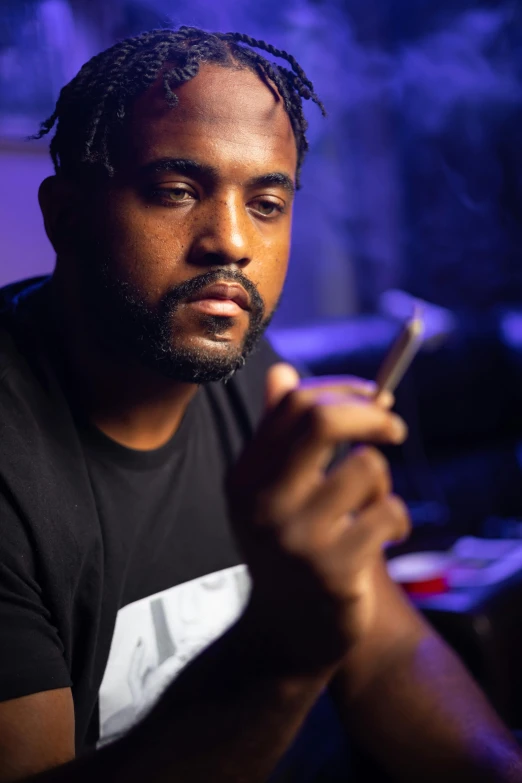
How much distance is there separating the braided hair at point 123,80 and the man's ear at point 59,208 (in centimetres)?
2

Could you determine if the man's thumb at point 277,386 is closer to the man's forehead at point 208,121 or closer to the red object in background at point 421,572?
the man's forehead at point 208,121

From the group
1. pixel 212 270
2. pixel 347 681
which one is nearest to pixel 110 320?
pixel 212 270

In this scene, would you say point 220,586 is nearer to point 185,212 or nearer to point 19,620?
point 19,620

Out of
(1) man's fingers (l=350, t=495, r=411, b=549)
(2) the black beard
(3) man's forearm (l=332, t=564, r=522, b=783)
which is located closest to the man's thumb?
(1) man's fingers (l=350, t=495, r=411, b=549)

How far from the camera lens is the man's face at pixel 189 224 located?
3.27ft

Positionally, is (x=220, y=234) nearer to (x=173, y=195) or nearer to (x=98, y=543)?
(x=173, y=195)

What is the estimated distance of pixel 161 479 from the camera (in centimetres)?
117

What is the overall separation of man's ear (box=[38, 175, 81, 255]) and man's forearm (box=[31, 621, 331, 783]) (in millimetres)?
654

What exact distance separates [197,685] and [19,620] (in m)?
0.27

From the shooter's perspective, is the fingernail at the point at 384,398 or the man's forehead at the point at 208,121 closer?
the fingernail at the point at 384,398

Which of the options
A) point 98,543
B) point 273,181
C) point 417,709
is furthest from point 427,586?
point 273,181

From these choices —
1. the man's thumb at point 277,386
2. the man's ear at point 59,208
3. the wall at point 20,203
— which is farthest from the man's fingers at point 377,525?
the wall at point 20,203

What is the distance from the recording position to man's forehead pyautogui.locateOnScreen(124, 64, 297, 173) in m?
1.00

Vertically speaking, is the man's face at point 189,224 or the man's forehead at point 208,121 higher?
the man's forehead at point 208,121
